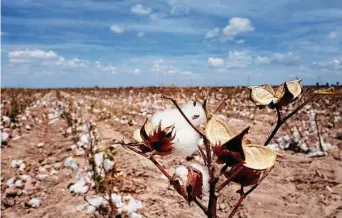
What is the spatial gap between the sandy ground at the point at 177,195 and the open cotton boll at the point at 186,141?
2.44 metres

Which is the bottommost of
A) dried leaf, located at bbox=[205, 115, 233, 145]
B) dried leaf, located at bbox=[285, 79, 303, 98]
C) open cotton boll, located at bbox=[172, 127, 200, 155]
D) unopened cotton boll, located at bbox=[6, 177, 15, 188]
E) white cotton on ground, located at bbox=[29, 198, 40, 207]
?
white cotton on ground, located at bbox=[29, 198, 40, 207]

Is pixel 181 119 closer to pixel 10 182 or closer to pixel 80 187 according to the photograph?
pixel 80 187

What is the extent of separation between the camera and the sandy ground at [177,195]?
131 inches

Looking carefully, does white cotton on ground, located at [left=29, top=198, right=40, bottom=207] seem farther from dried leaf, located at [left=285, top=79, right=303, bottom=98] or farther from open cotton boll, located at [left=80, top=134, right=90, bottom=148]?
dried leaf, located at [left=285, top=79, right=303, bottom=98]

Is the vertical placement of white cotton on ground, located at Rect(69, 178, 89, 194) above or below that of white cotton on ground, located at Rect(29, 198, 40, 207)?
above

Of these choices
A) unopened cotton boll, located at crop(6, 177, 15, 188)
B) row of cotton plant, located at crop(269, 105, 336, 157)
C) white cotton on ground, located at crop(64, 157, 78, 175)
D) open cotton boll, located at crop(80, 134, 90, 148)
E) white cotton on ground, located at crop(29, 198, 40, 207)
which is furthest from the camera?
open cotton boll, located at crop(80, 134, 90, 148)

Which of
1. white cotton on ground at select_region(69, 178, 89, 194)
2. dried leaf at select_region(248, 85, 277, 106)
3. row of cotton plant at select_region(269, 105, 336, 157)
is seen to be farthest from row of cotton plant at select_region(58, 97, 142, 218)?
row of cotton plant at select_region(269, 105, 336, 157)

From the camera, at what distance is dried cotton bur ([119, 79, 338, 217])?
0.62 metres

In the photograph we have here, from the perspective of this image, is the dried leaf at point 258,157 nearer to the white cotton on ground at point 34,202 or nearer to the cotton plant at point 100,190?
the cotton plant at point 100,190

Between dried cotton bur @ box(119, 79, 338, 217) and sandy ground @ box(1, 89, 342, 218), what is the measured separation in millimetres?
2463

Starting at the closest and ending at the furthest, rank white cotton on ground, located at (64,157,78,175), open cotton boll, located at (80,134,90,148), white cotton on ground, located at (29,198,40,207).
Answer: white cotton on ground, located at (29,198,40,207) < white cotton on ground, located at (64,157,78,175) < open cotton boll, located at (80,134,90,148)

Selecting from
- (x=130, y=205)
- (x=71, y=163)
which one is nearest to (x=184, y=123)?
(x=130, y=205)

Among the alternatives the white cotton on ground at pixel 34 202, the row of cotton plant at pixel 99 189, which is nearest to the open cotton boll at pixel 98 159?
the row of cotton plant at pixel 99 189

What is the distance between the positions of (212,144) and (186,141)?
0.18 meters
